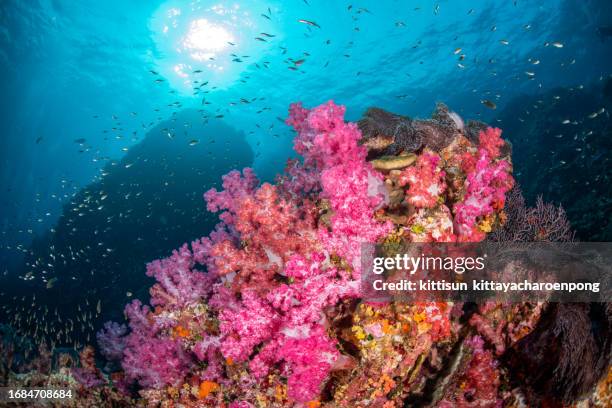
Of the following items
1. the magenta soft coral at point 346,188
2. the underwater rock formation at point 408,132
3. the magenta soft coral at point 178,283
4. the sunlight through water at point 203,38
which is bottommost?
the magenta soft coral at point 178,283

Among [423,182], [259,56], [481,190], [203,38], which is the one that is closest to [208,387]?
[423,182]

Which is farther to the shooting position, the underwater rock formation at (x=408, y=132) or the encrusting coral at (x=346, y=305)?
the underwater rock formation at (x=408, y=132)

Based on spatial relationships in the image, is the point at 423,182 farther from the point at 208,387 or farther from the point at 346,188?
the point at 208,387

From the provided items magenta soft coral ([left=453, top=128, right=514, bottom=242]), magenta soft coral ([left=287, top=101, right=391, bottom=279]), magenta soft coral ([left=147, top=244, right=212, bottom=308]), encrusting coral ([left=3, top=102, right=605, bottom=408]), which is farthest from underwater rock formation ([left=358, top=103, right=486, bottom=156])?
magenta soft coral ([left=147, top=244, right=212, bottom=308])

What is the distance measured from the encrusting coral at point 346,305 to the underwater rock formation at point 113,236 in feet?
36.8

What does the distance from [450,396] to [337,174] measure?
3431 mm

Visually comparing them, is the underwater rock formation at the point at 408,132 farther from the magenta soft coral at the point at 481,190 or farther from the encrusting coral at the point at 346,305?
the magenta soft coral at the point at 481,190

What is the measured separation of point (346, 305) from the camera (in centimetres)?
413

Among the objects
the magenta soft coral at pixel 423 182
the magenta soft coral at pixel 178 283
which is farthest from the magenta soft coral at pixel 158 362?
the magenta soft coral at pixel 423 182

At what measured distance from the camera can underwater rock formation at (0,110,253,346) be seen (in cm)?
1633

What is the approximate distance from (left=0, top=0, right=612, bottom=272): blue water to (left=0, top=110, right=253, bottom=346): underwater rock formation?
2.43 meters

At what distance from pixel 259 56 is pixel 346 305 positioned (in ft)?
111

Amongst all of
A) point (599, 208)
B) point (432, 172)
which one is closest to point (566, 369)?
point (432, 172)

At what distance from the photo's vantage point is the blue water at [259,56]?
2634cm
